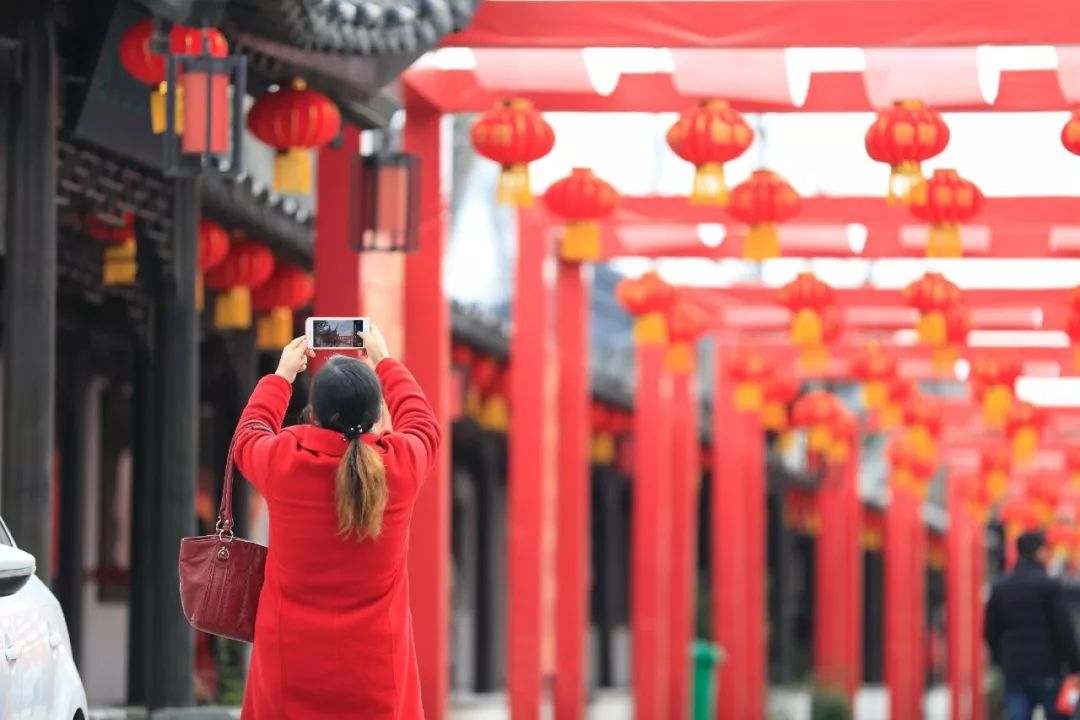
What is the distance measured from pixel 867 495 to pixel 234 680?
3326cm

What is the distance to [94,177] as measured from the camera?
12000 millimetres

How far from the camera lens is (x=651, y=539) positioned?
23.5 meters

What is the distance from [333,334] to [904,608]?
92.7ft

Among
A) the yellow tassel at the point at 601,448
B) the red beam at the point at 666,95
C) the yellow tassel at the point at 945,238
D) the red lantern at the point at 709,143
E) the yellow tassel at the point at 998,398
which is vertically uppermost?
the red beam at the point at 666,95

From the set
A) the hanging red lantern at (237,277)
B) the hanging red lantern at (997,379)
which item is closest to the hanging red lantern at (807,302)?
the hanging red lantern at (997,379)

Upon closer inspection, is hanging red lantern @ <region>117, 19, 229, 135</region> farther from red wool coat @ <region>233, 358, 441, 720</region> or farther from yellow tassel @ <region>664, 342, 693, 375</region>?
yellow tassel @ <region>664, 342, 693, 375</region>

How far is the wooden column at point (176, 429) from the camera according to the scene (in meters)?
12.4

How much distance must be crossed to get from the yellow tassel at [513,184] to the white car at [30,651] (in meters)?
5.42

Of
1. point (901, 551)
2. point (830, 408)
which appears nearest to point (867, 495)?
point (901, 551)

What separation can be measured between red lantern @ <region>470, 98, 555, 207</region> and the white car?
538 cm

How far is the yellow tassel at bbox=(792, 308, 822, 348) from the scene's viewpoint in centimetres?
1864

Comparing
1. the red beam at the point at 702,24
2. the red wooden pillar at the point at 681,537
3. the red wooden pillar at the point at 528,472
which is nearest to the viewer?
the red beam at the point at 702,24

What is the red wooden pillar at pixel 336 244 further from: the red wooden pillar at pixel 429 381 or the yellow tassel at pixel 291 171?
the yellow tassel at pixel 291 171

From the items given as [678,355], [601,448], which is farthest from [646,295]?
[601,448]
